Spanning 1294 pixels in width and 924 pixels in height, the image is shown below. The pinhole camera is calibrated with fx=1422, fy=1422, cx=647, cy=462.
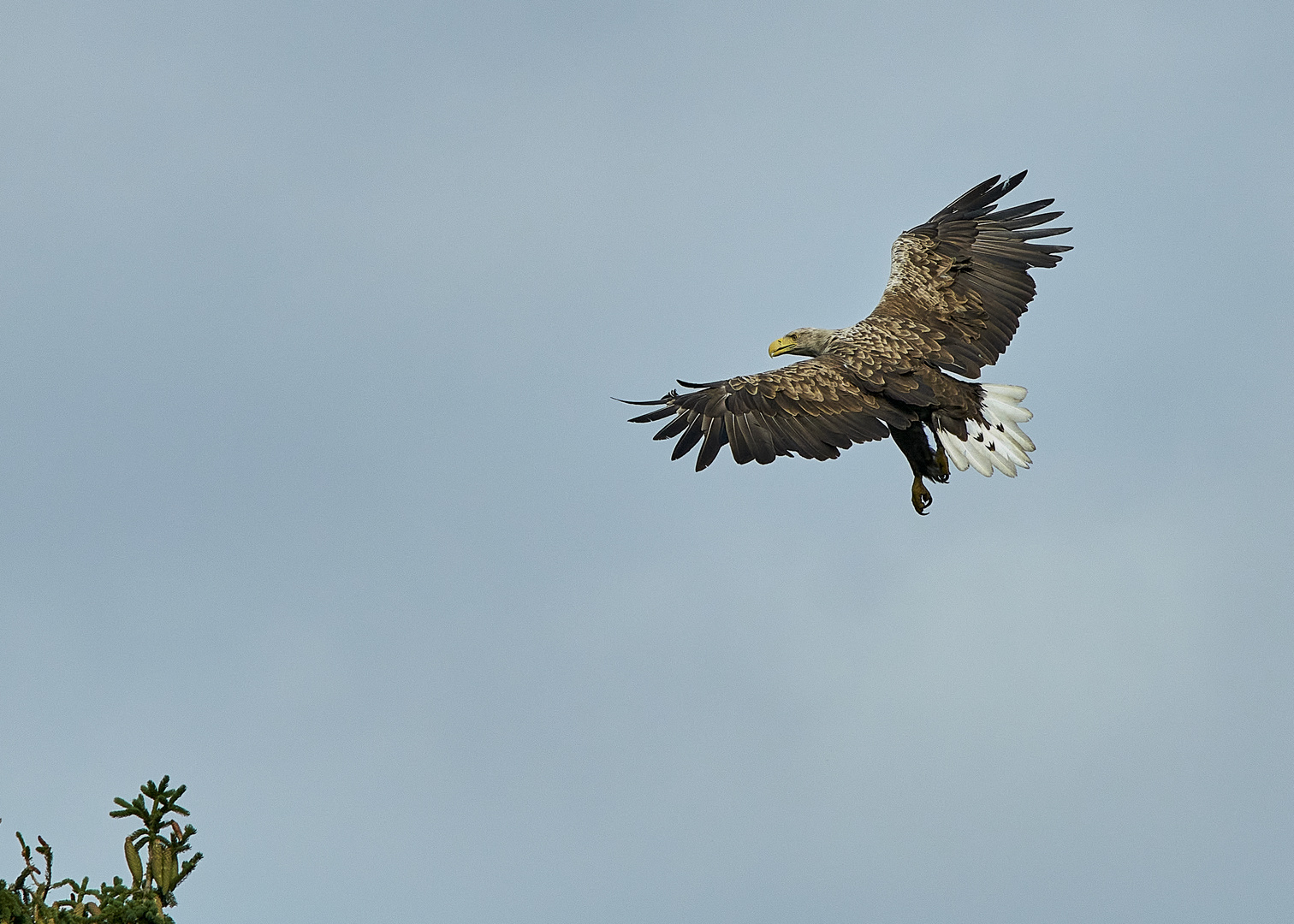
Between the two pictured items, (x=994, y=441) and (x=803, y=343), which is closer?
(x=994, y=441)

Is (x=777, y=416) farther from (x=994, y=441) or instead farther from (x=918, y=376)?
(x=994, y=441)

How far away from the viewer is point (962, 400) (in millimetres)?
12508

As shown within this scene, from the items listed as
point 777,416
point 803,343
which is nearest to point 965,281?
point 803,343

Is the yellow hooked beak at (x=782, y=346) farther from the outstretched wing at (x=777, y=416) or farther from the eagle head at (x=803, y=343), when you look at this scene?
the outstretched wing at (x=777, y=416)

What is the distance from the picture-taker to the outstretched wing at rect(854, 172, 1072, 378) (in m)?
13.3

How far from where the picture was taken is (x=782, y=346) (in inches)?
566

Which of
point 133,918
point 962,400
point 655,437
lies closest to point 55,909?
point 133,918

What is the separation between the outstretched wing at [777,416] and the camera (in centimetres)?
1119

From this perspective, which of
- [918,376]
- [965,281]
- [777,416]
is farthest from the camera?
[965,281]

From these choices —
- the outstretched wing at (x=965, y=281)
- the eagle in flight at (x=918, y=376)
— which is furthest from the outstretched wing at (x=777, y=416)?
the outstretched wing at (x=965, y=281)

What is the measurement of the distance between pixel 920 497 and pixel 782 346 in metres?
2.38

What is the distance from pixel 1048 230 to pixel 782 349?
3027mm

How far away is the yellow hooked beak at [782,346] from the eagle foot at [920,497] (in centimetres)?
214

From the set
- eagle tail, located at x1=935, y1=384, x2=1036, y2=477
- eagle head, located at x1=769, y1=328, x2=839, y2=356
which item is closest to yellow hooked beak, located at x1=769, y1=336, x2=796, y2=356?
eagle head, located at x1=769, y1=328, x2=839, y2=356
